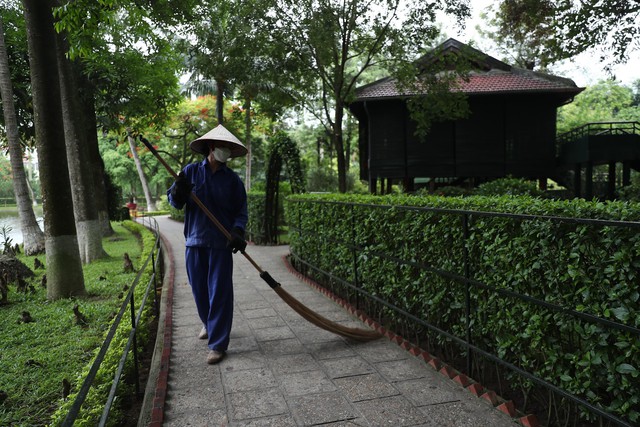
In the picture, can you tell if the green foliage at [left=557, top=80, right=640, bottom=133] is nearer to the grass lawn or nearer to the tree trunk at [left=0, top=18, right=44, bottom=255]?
the tree trunk at [left=0, top=18, right=44, bottom=255]

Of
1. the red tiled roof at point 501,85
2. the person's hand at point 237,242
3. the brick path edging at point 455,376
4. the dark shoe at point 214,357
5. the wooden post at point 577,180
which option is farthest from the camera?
the wooden post at point 577,180

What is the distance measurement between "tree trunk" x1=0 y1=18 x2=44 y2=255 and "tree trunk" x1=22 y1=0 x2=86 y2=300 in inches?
190

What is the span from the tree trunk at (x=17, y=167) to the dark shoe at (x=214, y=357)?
31.3 ft

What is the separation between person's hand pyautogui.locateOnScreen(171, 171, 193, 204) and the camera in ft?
14.2

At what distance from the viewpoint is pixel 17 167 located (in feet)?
39.6

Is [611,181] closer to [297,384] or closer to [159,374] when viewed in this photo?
[297,384]

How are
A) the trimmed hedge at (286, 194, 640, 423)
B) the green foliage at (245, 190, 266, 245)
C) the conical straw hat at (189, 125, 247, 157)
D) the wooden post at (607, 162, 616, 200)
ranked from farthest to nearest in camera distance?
the wooden post at (607, 162, 616, 200) → the green foliage at (245, 190, 266, 245) → the conical straw hat at (189, 125, 247, 157) → the trimmed hedge at (286, 194, 640, 423)

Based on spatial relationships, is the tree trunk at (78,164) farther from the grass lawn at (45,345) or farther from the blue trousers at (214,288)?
the blue trousers at (214,288)

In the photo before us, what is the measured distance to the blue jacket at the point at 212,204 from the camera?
4509mm

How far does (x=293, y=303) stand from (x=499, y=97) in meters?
17.7

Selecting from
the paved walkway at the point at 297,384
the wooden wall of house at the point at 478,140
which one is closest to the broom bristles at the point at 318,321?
the paved walkway at the point at 297,384

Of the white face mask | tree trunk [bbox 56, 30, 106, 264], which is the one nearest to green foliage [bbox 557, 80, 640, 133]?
tree trunk [bbox 56, 30, 106, 264]

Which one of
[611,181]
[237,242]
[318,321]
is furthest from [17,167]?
[611,181]

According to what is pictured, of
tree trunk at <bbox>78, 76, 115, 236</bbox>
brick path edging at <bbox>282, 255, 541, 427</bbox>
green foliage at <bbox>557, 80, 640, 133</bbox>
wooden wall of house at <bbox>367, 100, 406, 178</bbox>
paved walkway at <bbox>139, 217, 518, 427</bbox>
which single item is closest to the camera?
brick path edging at <bbox>282, 255, 541, 427</bbox>
